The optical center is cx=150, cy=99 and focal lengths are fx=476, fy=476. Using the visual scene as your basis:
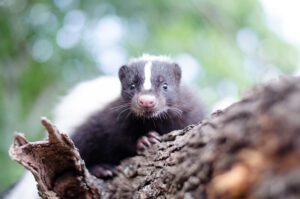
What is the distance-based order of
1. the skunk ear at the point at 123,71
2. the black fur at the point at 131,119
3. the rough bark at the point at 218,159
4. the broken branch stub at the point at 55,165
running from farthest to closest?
the skunk ear at the point at 123,71, the black fur at the point at 131,119, the broken branch stub at the point at 55,165, the rough bark at the point at 218,159

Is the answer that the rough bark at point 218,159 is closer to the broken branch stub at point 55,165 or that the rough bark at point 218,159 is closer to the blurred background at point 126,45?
the broken branch stub at point 55,165

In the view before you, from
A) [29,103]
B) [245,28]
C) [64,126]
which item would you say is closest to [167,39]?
[245,28]

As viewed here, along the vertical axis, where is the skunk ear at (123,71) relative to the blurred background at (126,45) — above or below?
below

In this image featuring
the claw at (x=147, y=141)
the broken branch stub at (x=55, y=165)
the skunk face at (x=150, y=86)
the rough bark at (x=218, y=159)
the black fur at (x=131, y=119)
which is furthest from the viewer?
the black fur at (x=131, y=119)

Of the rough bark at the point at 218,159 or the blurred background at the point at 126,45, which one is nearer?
the rough bark at the point at 218,159

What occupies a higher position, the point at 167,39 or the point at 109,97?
the point at 167,39

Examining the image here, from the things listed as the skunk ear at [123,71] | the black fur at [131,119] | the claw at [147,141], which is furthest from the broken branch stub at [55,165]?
the skunk ear at [123,71]

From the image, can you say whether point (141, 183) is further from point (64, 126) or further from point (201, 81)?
point (201, 81)
